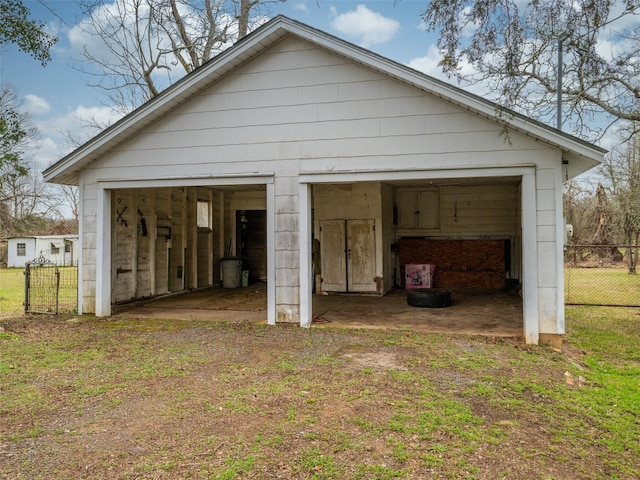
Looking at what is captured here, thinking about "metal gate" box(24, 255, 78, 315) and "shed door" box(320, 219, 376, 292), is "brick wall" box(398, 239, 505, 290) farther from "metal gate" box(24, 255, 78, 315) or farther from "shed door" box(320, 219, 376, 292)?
"metal gate" box(24, 255, 78, 315)

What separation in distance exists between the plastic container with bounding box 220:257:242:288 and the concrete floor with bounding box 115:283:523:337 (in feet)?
3.73

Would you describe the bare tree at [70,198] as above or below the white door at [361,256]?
above

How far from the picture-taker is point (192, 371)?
538 cm

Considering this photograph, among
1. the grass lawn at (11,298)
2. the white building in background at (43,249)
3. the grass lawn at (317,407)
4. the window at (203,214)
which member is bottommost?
the grass lawn at (317,407)

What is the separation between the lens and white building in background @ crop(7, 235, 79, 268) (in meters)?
27.7

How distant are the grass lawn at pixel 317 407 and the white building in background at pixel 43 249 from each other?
23584mm

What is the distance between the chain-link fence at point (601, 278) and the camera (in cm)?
1150

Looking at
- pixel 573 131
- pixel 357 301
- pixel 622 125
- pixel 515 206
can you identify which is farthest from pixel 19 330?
pixel 622 125

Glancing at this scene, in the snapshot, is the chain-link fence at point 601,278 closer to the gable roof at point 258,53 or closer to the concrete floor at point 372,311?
the concrete floor at point 372,311

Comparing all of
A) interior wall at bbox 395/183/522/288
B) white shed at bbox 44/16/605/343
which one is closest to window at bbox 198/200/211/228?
white shed at bbox 44/16/605/343

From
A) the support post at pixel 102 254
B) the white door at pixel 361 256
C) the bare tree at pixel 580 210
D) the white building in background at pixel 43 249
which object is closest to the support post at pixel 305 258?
the support post at pixel 102 254

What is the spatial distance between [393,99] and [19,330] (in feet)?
23.8

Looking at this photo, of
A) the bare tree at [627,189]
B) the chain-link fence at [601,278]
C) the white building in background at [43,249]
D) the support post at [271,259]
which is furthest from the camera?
the white building in background at [43,249]

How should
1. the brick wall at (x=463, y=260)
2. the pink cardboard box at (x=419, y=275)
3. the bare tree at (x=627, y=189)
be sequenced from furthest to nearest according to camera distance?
1. the bare tree at (x=627, y=189)
2. the brick wall at (x=463, y=260)
3. the pink cardboard box at (x=419, y=275)
